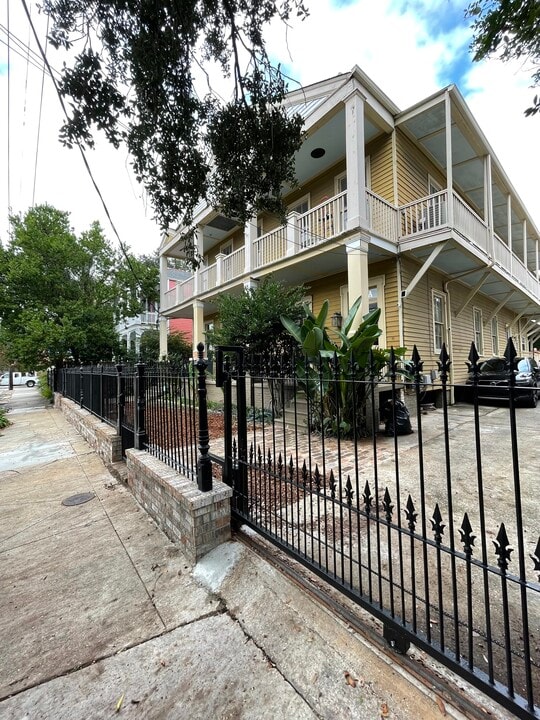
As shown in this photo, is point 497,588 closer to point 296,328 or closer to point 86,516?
point 86,516

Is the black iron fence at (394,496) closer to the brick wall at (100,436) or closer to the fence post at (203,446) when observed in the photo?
the fence post at (203,446)

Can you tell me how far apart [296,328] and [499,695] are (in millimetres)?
5653

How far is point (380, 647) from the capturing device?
67.4 inches

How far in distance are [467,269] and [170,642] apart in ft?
37.4

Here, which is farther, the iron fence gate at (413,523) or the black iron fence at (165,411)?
the black iron fence at (165,411)

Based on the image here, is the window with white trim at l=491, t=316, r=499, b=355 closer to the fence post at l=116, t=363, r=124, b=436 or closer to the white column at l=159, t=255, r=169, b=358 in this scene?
the white column at l=159, t=255, r=169, b=358

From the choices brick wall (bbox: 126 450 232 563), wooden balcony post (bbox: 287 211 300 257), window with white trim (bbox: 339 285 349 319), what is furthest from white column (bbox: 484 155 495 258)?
brick wall (bbox: 126 450 232 563)

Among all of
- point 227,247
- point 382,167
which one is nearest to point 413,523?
point 382,167

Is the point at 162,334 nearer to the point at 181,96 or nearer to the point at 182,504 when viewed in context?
the point at 181,96

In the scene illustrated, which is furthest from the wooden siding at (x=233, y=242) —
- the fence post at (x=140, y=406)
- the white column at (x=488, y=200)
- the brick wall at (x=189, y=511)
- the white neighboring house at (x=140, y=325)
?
the brick wall at (x=189, y=511)

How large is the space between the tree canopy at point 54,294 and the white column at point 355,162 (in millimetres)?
11543

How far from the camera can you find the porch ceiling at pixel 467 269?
8442mm

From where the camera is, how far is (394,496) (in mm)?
3459

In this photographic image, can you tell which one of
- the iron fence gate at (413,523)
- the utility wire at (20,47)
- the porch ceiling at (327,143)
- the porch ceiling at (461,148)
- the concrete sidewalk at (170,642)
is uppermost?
the porch ceiling at (461,148)
